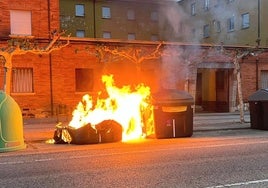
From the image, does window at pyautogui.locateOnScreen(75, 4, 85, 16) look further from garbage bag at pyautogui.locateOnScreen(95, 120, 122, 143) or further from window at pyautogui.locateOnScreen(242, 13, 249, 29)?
garbage bag at pyautogui.locateOnScreen(95, 120, 122, 143)

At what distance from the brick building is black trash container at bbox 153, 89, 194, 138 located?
6.82m

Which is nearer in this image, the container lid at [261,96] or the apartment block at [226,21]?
the container lid at [261,96]

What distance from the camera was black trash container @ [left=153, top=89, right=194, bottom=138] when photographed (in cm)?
1170

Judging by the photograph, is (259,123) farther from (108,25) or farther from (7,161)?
(108,25)

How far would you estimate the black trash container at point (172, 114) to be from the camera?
11703 mm

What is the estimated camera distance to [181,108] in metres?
11.8

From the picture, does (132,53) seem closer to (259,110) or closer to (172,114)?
(259,110)

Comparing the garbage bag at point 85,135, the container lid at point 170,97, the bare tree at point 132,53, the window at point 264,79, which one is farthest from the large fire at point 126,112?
the window at point 264,79

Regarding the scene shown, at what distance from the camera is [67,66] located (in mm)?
20375

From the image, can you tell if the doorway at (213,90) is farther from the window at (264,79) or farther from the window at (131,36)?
the window at (131,36)

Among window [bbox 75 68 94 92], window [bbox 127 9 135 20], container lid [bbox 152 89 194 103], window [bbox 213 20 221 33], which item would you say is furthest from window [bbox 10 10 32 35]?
window [bbox 127 9 135 20]

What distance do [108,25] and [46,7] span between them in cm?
2165

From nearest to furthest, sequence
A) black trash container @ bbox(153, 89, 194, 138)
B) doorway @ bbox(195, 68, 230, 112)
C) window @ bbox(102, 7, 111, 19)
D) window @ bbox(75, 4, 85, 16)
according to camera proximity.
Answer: black trash container @ bbox(153, 89, 194, 138) → doorway @ bbox(195, 68, 230, 112) → window @ bbox(75, 4, 85, 16) → window @ bbox(102, 7, 111, 19)

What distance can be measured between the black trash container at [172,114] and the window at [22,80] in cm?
981
